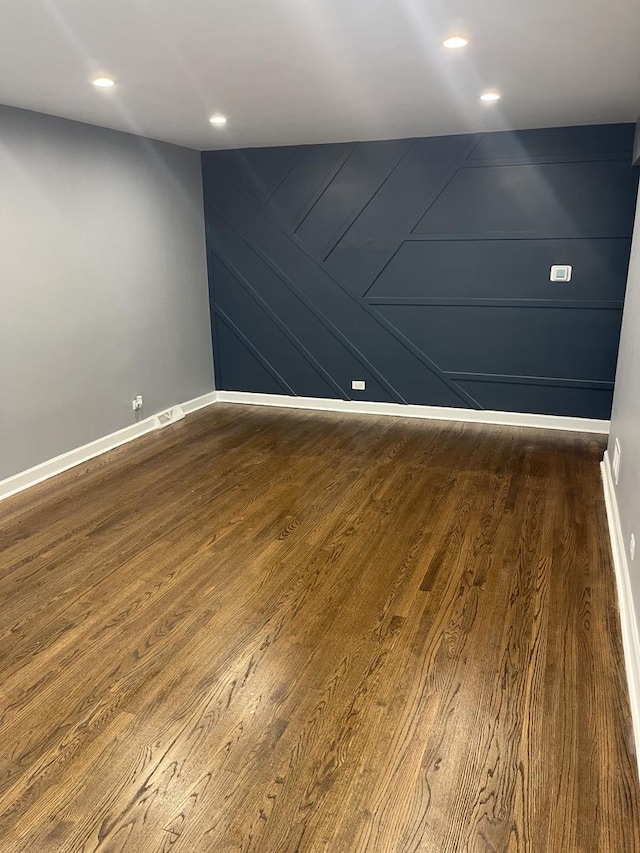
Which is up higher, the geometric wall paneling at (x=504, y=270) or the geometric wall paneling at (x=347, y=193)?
the geometric wall paneling at (x=347, y=193)

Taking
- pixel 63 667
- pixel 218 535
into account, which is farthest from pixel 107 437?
pixel 63 667

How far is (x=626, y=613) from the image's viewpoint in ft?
8.38

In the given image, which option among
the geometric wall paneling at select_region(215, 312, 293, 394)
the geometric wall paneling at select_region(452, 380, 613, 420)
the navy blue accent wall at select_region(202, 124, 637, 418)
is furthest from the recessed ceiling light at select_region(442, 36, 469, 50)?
the geometric wall paneling at select_region(215, 312, 293, 394)

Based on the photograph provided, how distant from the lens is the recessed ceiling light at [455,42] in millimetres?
2592

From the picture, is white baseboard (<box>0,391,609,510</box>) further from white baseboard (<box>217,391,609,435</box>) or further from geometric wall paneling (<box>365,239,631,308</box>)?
geometric wall paneling (<box>365,239,631,308</box>)

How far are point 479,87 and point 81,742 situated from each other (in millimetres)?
3599

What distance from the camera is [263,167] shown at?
5.63m

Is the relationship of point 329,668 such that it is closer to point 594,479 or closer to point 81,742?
point 81,742

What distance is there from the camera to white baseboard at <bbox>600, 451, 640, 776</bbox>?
82.7 inches

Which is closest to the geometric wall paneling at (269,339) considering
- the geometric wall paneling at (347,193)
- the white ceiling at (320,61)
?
the geometric wall paneling at (347,193)

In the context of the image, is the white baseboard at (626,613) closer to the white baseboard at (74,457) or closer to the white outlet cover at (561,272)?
the white outlet cover at (561,272)

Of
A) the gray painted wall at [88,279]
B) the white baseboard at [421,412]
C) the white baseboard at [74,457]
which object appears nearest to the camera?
the gray painted wall at [88,279]

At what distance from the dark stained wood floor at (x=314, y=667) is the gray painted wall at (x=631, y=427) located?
30 centimetres

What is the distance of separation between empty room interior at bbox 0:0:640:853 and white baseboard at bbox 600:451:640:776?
2cm
